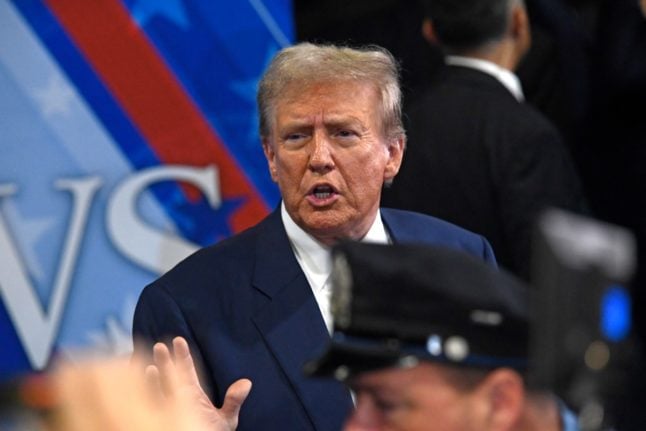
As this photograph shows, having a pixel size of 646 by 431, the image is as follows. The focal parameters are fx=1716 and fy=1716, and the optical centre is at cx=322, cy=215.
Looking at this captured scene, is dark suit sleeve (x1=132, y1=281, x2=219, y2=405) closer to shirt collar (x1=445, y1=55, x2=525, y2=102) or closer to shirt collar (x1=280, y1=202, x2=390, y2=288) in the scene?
shirt collar (x1=280, y1=202, x2=390, y2=288)

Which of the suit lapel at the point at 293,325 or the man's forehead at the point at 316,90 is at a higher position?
the man's forehead at the point at 316,90

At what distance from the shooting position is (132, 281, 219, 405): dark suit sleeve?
3.62 metres

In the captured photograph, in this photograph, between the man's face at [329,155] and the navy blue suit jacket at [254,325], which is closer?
the navy blue suit jacket at [254,325]

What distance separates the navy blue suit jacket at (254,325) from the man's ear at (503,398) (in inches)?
39.8

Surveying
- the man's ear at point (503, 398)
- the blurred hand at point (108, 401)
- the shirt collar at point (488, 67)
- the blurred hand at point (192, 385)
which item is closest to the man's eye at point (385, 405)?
the man's ear at point (503, 398)

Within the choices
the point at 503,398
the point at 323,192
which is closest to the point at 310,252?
the point at 323,192

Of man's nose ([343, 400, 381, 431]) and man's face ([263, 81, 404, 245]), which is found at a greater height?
man's nose ([343, 400, 381, 431])

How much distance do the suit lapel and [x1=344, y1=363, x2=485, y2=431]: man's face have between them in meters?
0.88

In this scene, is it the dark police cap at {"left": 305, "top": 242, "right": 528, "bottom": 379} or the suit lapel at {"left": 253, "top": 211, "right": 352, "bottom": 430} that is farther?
the suit lapel at {"left": 253, "top": 211, "right": 352, "bottom": 430}

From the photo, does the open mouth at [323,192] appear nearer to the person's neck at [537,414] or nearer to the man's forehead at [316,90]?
the man's forehead at [316,90]

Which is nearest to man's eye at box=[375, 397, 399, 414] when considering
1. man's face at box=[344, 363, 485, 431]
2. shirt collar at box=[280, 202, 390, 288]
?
man's face at box=[344, 363, 485, 431]

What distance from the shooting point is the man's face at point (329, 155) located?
3814 mm

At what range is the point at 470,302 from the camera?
8.53 feet

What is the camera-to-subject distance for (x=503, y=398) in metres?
2.57
